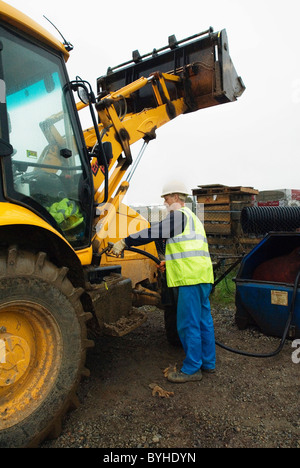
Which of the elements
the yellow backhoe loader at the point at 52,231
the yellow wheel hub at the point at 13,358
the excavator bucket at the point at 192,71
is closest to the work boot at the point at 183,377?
the yellow backhoe loader at the point at 52,231

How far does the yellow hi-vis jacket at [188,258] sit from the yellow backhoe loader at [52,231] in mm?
474

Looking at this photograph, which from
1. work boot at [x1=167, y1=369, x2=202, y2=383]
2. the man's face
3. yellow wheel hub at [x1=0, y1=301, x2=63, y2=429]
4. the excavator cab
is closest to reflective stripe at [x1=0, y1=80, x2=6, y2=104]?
the excavator cab

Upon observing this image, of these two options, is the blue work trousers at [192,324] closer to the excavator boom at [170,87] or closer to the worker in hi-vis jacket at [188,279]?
the worker in hi-vis jacket at [188,279]

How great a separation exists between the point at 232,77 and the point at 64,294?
3.65 metres

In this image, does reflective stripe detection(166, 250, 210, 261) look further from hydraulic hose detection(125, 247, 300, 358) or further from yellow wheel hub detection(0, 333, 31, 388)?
yellow wheel hub detection(0, 333, 31, 388)

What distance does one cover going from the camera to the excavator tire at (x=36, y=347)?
6.89 feet

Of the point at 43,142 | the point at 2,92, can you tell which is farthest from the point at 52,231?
the point at 2,92

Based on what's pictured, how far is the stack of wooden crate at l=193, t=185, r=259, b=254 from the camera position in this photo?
774 centimetres

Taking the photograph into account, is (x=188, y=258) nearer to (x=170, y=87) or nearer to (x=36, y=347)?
(x=36, y=347)

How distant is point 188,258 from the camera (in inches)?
129

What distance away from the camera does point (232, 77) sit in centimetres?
450

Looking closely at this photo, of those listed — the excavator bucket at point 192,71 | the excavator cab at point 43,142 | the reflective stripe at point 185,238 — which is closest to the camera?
the excavator cab at point 43,142

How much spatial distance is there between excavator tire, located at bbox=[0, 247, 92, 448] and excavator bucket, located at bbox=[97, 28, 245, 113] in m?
2.85
